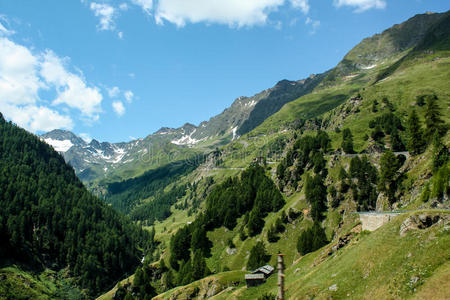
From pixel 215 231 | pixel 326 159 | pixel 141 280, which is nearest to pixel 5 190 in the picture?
pixel 141 280

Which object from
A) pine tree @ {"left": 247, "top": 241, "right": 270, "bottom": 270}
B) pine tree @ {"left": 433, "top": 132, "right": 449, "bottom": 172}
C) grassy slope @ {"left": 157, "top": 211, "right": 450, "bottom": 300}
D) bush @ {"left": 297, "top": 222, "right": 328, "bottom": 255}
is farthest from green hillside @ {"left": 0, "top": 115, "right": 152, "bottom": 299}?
pine tree @ {"left": 433, "top": 132, "right": 449, "bottom": 172}

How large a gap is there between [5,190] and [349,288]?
218m

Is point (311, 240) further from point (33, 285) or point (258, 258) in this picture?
point (33, 285)

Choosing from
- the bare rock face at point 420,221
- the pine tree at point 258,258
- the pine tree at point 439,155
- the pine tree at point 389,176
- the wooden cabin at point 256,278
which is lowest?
the pine tree at point 258,258

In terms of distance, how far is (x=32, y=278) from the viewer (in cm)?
12988

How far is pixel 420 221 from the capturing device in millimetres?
31922

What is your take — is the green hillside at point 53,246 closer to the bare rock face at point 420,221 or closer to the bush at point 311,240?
the bush at point 311,240

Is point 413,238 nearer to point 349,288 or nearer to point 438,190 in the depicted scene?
point 349,288

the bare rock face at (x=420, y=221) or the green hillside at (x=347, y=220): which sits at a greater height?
the bare rock face at (x=420, y=221)

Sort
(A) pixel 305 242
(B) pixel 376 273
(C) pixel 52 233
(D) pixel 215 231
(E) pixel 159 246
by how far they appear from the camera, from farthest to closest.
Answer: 1. (E) pixel 159 246
2. (C) pixel 52 233
3. (D) pixel 215 231
4. (A) pixel 305 242
5. (B) pixel 376 273

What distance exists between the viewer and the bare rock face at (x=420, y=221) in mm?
30688

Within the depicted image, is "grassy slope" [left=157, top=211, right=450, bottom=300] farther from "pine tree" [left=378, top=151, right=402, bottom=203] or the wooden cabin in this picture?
"pine tree" [left=378, top=151, right=402, bottom=203]

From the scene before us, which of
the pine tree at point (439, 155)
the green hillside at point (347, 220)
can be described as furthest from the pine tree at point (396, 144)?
the pine tree at point (439, 155)

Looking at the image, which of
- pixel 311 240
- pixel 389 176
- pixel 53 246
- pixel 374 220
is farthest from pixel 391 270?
pixel 53 246
